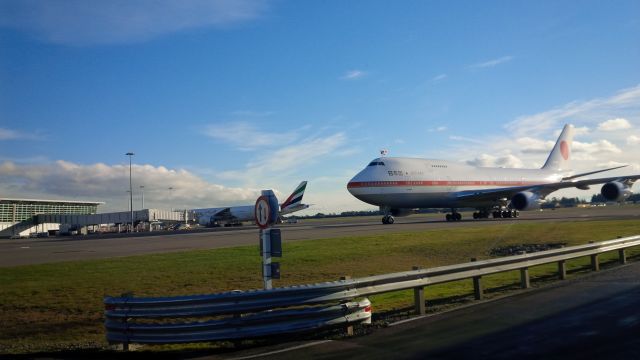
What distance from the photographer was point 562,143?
71125mm

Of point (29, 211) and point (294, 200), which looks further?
point (29, 211)

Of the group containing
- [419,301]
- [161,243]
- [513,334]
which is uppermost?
[161,243]

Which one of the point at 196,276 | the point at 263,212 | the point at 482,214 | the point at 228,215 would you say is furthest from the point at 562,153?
the point at 263,212

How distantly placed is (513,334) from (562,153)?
234ft

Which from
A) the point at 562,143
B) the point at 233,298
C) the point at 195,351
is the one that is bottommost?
the point at 195,351

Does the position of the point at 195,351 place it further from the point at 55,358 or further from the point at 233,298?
the point at 55,358

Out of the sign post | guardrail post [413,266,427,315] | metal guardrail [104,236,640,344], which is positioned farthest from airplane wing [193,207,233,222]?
metal guardrail [104,236,640,344]

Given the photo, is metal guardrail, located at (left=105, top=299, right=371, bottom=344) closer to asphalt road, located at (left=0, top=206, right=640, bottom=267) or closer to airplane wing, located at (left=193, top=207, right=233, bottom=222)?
asphalt road, located at (left=0, top=206, right=640, bottom=267)

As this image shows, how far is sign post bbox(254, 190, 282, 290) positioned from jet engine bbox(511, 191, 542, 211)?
42.2 metres

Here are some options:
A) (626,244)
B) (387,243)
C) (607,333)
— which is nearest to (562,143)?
(387,243)

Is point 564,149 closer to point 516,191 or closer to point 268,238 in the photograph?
point 516,191

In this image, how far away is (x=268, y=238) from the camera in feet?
28.6

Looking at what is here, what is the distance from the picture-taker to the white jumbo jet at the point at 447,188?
155 feet

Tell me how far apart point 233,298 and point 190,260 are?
1324 cm
